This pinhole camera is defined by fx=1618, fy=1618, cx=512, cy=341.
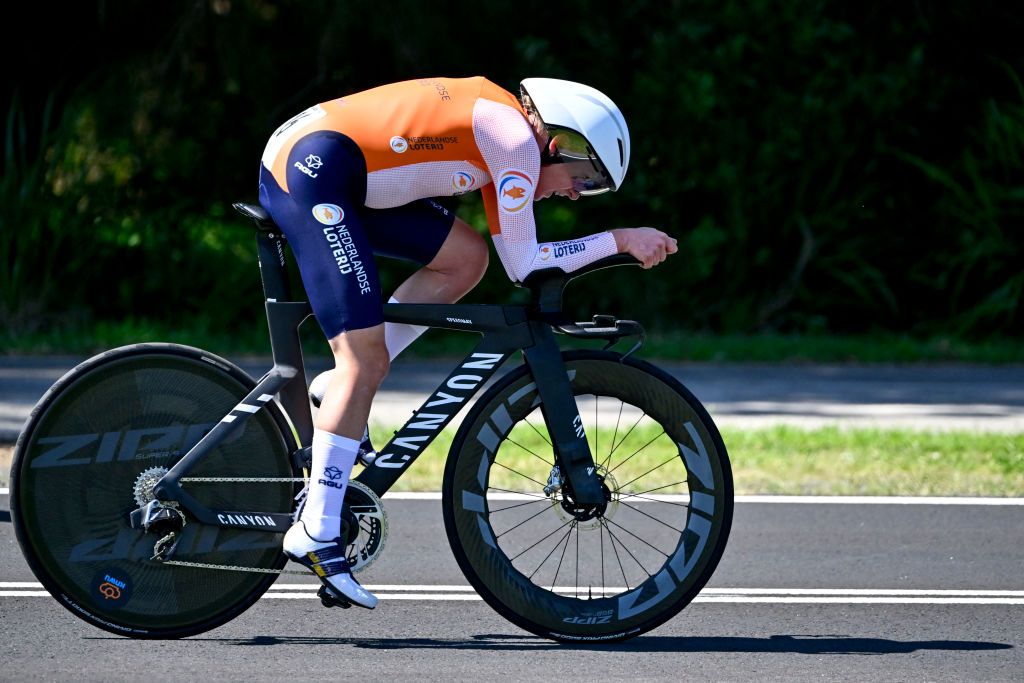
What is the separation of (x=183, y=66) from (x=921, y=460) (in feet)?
29.7

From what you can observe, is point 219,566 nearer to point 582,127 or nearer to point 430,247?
point 430,247

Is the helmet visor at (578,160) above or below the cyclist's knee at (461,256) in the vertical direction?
above

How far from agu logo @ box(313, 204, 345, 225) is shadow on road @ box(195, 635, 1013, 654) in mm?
1313

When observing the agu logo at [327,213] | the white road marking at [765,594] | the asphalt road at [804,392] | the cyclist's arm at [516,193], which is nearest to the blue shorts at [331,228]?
the agu logo at [327,213]

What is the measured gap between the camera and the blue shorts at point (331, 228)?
477 centimetres

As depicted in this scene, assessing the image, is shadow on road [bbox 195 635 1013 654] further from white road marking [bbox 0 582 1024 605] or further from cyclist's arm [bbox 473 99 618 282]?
cyclist's arm [bbox 473 99 618 282]

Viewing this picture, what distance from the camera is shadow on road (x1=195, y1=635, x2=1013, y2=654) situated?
4.98m

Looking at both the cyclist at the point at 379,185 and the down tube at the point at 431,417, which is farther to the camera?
the down tube at the point at 431,417

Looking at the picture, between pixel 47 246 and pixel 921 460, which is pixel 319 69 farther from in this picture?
pixel 921 460

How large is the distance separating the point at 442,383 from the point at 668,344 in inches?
362

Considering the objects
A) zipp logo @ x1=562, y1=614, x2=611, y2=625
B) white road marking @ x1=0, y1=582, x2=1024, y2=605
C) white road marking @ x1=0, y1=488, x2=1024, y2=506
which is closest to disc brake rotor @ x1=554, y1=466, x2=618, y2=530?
zipp logo @ x1=562, y1=614, x2=611, y2=625

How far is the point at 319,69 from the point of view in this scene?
602 inches

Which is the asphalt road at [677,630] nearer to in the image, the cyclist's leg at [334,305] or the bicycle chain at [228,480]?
the bicycle chain at [228,480]

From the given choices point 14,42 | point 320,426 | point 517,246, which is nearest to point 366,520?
point 320,426
